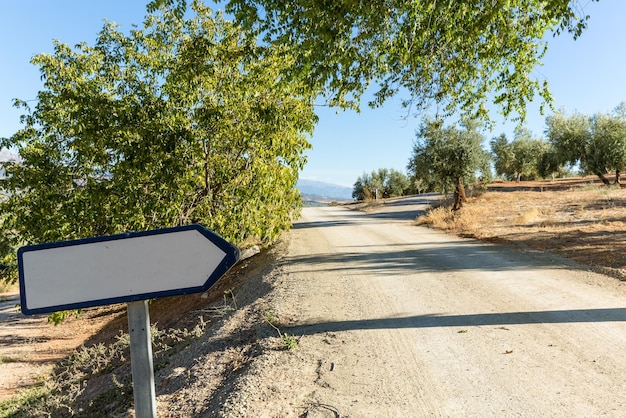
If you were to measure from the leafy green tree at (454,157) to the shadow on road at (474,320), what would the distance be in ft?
59.9

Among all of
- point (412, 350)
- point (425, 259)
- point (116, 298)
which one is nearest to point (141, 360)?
point (116, 298)

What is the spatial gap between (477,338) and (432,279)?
3167mm

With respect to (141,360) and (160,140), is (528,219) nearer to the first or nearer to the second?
(160,140)

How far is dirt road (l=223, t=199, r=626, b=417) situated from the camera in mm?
3316

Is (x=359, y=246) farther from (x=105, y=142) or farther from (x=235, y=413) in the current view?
(x=235, y=413)

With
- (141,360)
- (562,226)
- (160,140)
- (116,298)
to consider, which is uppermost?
(160,140)

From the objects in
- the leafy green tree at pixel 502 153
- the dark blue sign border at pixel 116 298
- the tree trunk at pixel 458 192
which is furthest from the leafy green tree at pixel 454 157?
the leafy green tree at pixel 502 153

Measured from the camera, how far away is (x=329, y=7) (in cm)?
496

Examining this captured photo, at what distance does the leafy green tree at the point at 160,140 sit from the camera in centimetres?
844

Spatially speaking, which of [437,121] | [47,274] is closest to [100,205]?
[437,121]

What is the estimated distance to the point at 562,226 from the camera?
1386 centimetres

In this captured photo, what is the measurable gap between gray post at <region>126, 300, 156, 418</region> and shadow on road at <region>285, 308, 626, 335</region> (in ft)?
11.8

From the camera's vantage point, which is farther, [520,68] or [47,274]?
[520,68]

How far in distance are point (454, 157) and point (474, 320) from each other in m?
19.1
